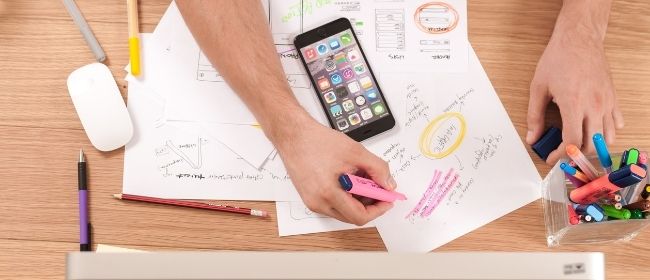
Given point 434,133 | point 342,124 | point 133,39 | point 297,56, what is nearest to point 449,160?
point 434,133

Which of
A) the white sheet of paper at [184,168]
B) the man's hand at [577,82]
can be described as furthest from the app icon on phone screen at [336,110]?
the man's hand at [577,82]

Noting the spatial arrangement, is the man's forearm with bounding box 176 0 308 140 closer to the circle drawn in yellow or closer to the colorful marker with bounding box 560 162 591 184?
the circle drawn in yellow

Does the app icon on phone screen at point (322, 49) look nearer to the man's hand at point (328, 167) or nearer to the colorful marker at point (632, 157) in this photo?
the man's hand at point (328, 167)

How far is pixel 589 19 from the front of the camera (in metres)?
0.87

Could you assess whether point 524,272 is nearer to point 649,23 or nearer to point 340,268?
point 340,268

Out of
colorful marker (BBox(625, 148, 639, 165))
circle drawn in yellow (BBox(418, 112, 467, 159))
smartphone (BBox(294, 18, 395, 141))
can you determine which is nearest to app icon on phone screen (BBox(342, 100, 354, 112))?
smartphone (BBox(294, 18, 395, 141))

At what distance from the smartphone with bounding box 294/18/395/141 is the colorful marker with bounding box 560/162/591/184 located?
230mm

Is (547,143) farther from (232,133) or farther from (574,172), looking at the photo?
(232,133)

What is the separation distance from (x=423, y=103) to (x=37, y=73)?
0.55 meters

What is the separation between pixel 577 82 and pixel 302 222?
418 mm

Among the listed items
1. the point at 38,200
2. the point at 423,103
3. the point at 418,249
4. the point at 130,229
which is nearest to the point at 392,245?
the point at 418,249

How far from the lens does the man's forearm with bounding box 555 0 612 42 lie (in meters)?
0.87

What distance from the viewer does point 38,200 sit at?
0.85 metres

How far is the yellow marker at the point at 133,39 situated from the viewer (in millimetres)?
880
